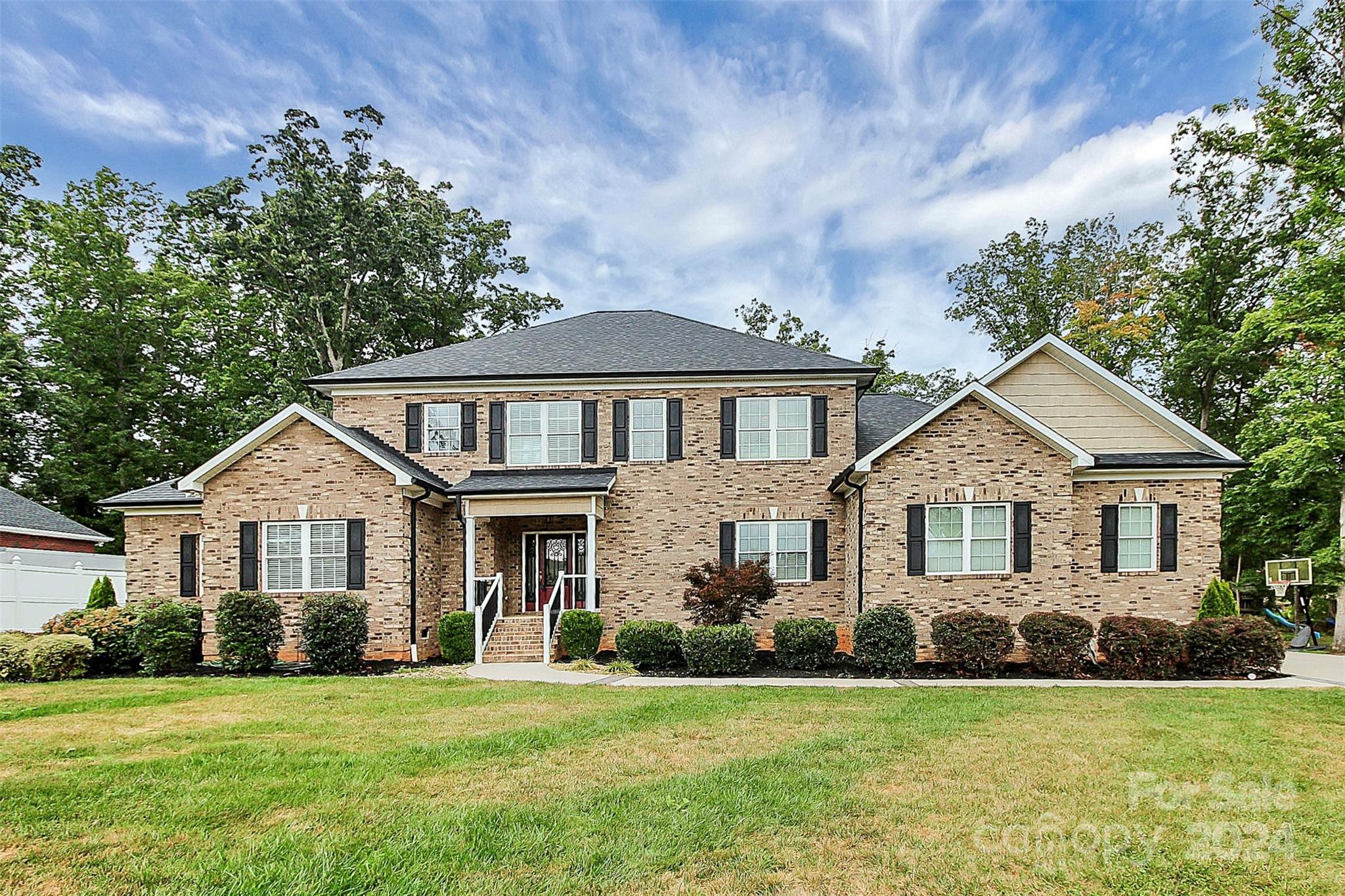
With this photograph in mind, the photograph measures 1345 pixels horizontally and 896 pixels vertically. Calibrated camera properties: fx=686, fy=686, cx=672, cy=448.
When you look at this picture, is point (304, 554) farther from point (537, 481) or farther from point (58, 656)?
point (537, 481)

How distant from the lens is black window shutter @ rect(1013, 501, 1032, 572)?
13.2 meters

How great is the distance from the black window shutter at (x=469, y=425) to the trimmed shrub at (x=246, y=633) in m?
5.31

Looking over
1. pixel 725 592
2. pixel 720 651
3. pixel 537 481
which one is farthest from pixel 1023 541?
pixel 537 481

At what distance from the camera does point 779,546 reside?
15539 mm

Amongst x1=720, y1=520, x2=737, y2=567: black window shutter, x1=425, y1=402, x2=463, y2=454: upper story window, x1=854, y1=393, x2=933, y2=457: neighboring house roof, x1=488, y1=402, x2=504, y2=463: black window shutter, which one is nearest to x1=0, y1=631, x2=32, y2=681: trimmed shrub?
x1=425, y1=402, x2=463, y2=454: upper story window

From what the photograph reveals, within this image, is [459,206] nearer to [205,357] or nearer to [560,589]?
[205,357]

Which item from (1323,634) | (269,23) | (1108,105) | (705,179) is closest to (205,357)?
(269,23)

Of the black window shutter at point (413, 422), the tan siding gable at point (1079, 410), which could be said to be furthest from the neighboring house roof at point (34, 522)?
the tan siding gable at point (1079, 410)

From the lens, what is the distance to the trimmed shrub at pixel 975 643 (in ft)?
39.3

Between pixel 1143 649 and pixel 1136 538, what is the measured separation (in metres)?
3.31

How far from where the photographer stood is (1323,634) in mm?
21172

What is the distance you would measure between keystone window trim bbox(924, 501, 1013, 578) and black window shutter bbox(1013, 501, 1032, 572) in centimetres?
11

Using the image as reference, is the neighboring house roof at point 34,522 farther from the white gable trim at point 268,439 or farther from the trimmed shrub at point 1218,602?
the trimmed shrub at point 1218,602

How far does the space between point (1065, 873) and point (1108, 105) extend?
20.4 m
